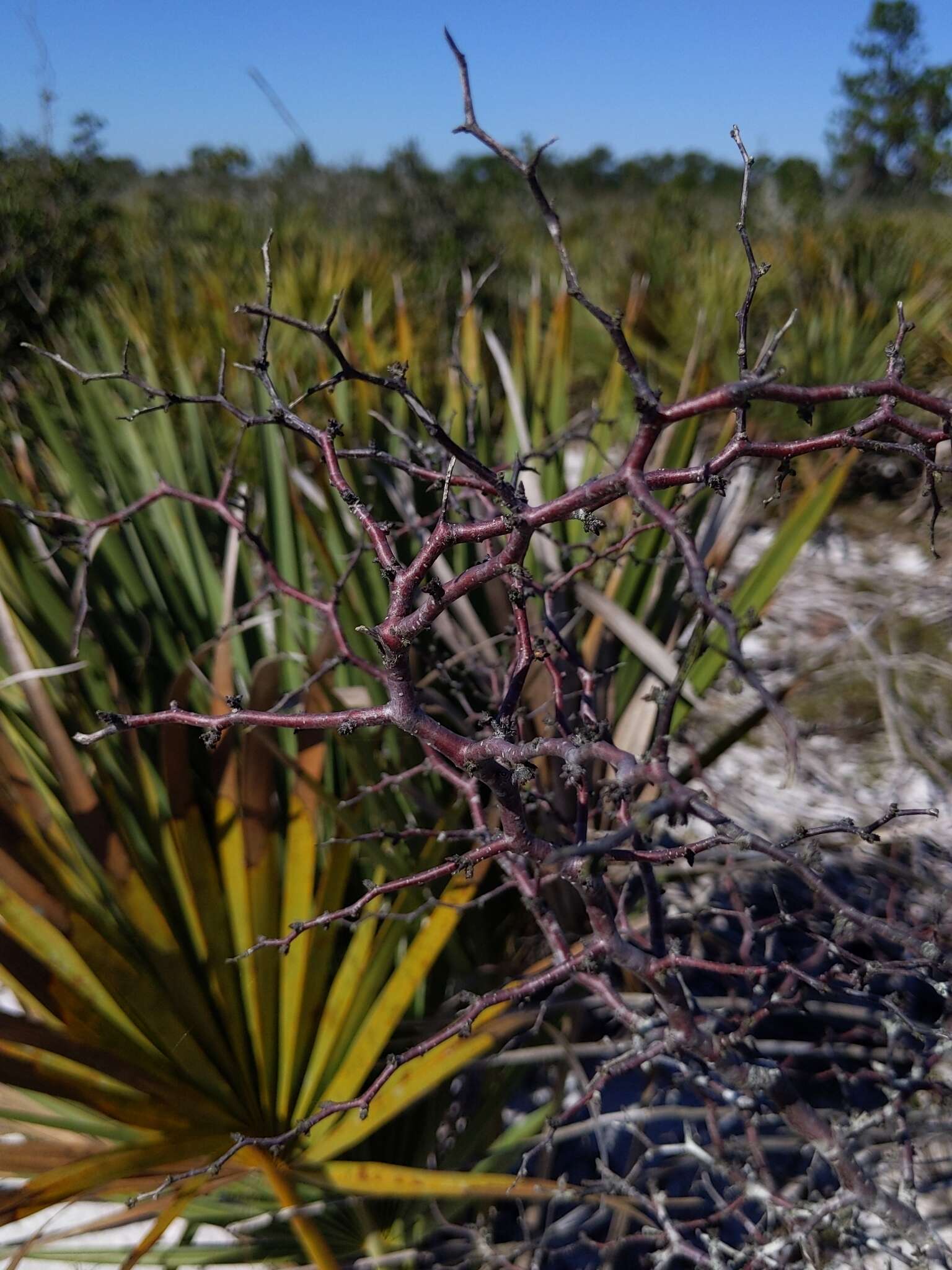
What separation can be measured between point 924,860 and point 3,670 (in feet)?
4.47

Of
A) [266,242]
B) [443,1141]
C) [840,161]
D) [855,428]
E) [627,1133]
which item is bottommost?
[627,1133]

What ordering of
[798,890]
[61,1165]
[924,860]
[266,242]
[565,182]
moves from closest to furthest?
1. [266,242]
2. [61,1165]
3. [924,860]
4. [798,890]
5. [565,182]

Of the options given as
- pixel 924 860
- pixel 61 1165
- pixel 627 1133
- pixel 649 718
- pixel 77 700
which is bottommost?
pixel 627 1133

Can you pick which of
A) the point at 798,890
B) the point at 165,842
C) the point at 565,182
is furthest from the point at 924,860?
the point at 565,182

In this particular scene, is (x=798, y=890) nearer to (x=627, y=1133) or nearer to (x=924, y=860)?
(x=924, y=860)

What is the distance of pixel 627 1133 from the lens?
4.24 ft

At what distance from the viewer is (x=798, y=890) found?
1.51 meters

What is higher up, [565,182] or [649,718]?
[565,182]

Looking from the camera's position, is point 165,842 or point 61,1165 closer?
point 61,1165

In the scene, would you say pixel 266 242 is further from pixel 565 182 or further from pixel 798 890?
pixel 565 182

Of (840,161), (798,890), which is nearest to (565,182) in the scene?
(840,161)

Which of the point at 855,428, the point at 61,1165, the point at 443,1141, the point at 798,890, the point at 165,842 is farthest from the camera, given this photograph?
the point at 798,890

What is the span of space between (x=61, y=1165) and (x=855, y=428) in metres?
0.86

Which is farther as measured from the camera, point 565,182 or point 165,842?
point 565,182
